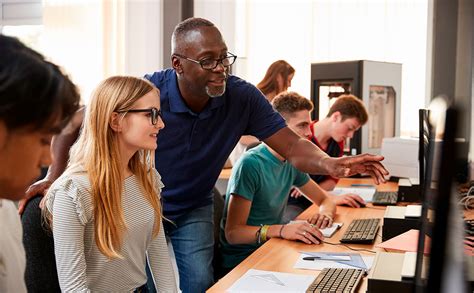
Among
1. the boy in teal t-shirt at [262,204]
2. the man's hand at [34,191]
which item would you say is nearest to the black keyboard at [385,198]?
the boy in teal t-shirt at [262,204]

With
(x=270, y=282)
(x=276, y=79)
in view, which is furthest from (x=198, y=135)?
(x=276, y=79)

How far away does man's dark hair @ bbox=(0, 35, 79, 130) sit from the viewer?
0.68 meters

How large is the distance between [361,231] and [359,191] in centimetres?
120

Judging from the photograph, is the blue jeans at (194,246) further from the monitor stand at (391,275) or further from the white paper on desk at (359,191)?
the white paper on desk at (359,191)

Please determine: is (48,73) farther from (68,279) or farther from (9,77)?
(68,279)

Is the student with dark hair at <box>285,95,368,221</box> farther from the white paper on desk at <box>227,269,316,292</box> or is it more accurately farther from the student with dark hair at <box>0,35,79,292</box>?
the student with dark hair at <box>0,35,79,292</box>

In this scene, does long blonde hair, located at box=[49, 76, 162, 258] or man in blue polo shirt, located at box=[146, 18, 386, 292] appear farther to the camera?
man in blue polo shirt, located at box=[146, 18, 386, 292]

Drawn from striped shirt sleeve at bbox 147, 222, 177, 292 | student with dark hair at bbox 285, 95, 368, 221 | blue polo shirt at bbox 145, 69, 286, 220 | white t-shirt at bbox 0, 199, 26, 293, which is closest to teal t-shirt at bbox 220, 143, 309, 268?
blue polo shirt at bbox 145, 69, 286, 220

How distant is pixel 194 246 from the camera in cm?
212

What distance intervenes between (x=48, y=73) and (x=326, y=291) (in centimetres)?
87

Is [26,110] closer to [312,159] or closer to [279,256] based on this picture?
[279,256]

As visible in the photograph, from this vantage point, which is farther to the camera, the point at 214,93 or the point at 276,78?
the point at 276,78

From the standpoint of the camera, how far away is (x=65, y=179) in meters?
1.56

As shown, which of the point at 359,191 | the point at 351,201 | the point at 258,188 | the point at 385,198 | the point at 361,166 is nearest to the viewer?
the point at 361,166
